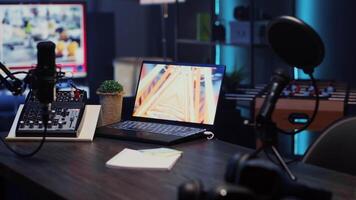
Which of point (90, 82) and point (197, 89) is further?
point (90, 82)

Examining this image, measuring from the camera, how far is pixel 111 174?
5.34 feet

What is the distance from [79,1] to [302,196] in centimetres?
477

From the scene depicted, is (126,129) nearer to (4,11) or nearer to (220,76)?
(220,76)

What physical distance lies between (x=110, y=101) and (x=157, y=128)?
23 centimetres

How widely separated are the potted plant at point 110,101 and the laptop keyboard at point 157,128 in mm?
44

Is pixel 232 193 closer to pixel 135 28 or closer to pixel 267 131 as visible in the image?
pixel 267 131

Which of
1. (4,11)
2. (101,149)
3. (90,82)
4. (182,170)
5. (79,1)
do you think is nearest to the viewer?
(182,170)

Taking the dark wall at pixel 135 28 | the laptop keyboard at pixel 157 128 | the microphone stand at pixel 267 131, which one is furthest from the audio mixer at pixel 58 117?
the dark wall at pixel 135 28

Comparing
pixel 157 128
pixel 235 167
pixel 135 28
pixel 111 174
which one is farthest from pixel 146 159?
pixel 135 28

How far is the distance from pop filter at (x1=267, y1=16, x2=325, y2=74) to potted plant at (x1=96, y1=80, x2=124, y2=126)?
0.83 m

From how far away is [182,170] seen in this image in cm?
167

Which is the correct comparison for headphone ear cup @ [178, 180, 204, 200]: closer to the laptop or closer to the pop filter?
the pop filter

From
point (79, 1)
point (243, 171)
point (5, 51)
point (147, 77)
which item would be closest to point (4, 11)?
point (5, 51)

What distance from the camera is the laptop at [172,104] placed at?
204 cm
